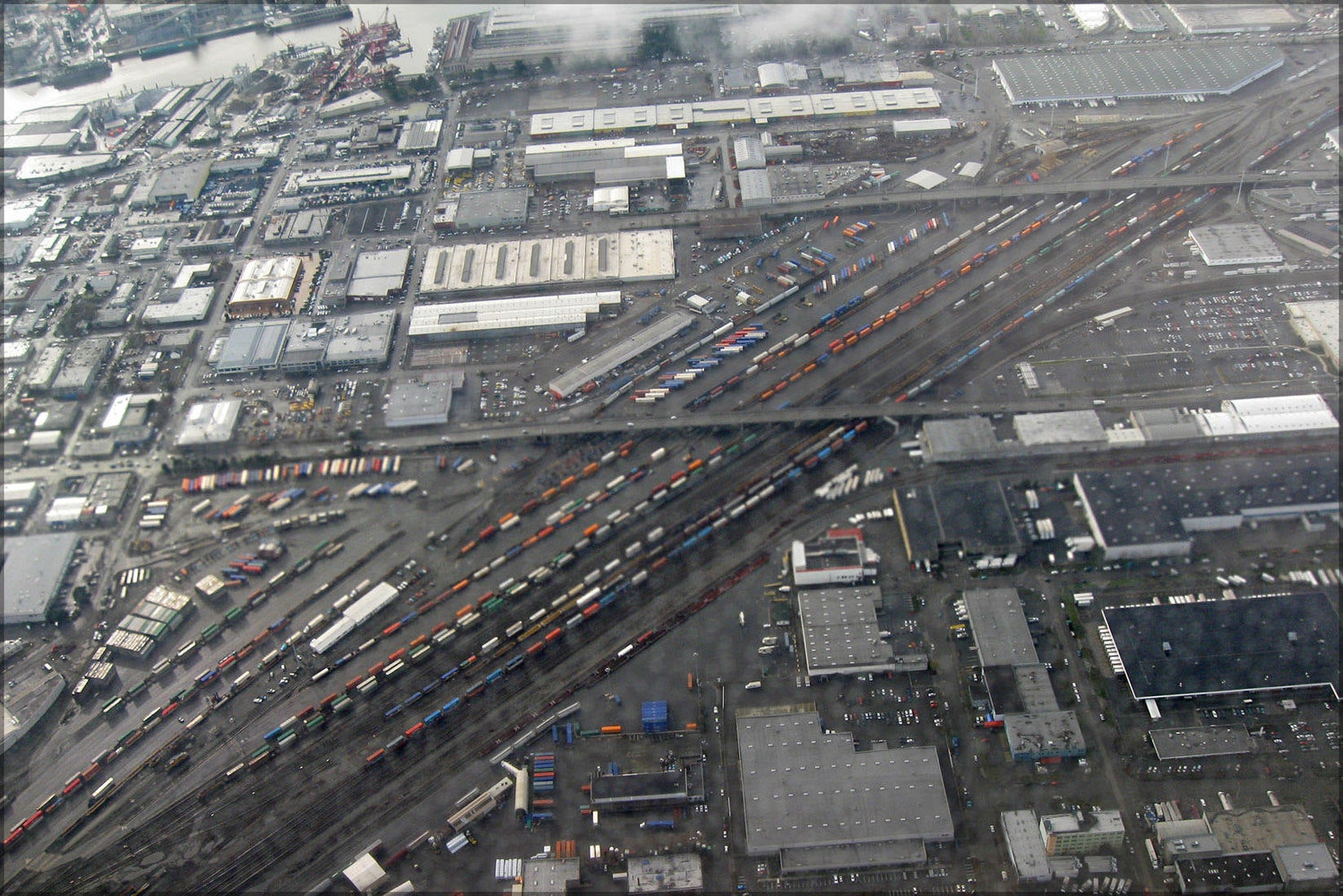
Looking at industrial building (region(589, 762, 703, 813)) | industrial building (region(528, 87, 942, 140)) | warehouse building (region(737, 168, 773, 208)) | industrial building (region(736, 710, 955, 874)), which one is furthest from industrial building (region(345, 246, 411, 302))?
industrial building (region(736, 710, 955, 874))

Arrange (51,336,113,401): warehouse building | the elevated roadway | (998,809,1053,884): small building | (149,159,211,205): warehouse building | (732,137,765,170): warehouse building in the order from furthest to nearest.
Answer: (149,159,211,205): warehouse building
(732,137,765,170): warehouse building
the elevated roadway
(51,336,113,401): warehouse building
(998,809,1053,884): small building

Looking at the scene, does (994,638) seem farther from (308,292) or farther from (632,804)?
(308,292)

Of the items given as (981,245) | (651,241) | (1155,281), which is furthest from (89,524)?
(1155,281)

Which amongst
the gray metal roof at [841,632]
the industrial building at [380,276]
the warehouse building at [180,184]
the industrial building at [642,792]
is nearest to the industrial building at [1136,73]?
the industrial building at [380,276]

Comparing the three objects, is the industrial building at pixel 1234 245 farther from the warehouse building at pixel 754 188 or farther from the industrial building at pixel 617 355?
the industrial building at pixel 617 355

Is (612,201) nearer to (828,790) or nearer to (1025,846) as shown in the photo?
(828,790)

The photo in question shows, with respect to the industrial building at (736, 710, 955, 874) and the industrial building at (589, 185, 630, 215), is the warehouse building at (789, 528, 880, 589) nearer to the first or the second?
the industrial building at (736, 710, 955, 874)
